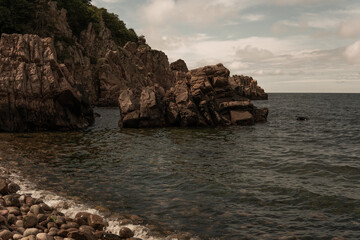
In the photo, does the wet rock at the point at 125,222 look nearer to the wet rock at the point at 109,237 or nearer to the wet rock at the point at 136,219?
the wet rock at the point at 136,219

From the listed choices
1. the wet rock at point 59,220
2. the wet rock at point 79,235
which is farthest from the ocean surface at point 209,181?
the wet rock at point 79,235

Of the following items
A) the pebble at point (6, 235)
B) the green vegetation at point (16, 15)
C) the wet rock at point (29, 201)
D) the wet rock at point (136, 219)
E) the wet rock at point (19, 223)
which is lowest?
the wet rock at point (136, 219)

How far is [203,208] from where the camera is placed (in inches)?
480

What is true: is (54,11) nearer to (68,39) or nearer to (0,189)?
(68,39)

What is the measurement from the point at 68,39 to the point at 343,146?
229 ft

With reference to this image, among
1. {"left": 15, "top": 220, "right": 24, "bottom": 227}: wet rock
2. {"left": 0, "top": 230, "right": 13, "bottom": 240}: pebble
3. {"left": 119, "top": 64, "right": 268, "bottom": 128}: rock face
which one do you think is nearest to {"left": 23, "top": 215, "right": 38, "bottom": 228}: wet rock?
{"left": 15, "top": 220, "right": 24, "bottom": 227}: wet rock

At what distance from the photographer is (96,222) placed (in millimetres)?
10039

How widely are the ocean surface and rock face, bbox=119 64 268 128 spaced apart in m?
11.1

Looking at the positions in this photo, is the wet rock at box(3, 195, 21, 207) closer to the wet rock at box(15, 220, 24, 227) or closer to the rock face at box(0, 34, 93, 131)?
the wet rock at box(15, 220, 24, 227)

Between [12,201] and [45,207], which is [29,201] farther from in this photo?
[45,207]

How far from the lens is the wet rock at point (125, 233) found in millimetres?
9493

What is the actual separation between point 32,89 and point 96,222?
90.6 feet

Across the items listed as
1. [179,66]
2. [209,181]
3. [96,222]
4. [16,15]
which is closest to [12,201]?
[96,222]

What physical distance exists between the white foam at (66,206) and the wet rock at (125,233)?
230 mm
